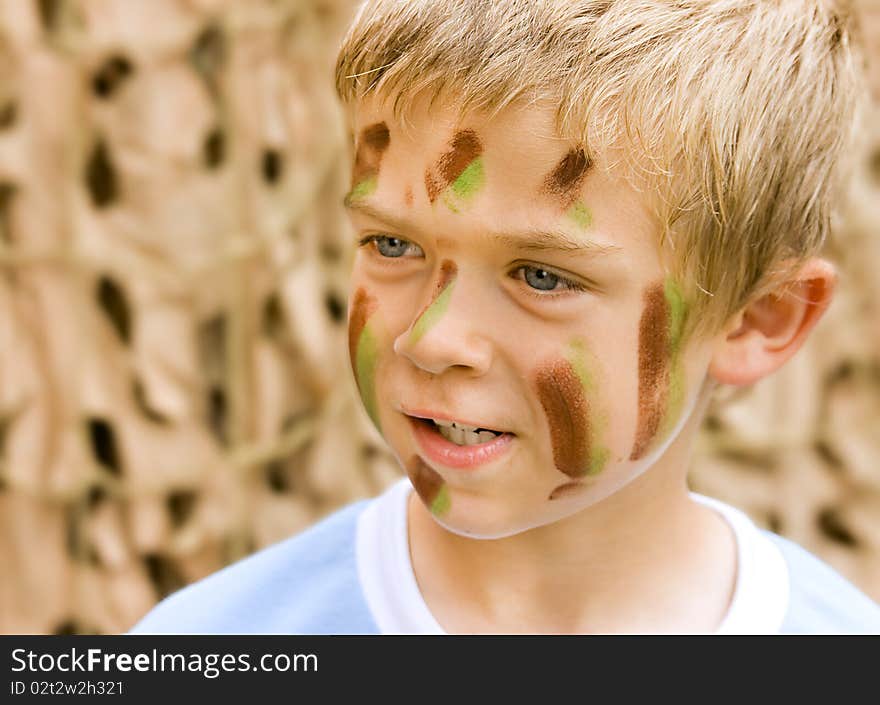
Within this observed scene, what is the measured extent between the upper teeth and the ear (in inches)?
8.1

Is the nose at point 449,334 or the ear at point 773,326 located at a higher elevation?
the ear at point 773,326

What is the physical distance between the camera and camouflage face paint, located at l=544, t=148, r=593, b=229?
80 centimetres

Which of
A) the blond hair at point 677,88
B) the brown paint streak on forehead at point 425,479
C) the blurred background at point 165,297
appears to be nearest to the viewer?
the blond hair at point 677,88

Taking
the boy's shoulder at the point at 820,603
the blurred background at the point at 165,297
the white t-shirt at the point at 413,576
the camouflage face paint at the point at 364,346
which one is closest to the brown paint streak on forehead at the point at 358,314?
the camouflage face paint at the point at 364,346

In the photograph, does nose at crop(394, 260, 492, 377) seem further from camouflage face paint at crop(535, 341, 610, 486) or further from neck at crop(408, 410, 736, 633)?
neck at crop(408, 410, 736, 633)

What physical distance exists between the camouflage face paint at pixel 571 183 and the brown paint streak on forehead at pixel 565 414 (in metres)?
0.11

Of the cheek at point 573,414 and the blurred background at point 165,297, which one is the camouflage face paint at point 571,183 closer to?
the cheek at point 573,414

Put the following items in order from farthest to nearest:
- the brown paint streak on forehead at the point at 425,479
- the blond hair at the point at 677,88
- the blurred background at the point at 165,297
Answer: the blurred background at the point at 165,297 → the brown paint streak on forehead at the point at 425,479 → the blond hair at the point at 677,88

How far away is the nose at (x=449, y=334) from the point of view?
2.69 ft

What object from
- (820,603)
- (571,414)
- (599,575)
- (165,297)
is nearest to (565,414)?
(571,414)

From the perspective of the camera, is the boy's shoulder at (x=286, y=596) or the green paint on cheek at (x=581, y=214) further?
the boy's shoulder at (x=286, y=596)

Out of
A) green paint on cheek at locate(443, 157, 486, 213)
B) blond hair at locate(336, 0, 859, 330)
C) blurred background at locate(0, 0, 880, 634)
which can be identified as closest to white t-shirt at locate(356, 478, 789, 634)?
blond hair at locate(336, 0, 859, 330)

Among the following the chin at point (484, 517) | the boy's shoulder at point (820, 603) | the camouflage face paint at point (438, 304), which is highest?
the camouflage face paint at point (438, 304)
